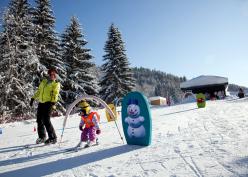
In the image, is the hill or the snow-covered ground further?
the hill

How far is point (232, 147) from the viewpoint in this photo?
495cm

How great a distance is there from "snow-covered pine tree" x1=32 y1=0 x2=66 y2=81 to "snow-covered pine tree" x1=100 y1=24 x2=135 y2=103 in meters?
9.47

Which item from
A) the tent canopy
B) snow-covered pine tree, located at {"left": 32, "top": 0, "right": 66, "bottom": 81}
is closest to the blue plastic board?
snow-covered pine tree, located at {"left": 32, "top": 0, "right": 66, "bottom": 81}

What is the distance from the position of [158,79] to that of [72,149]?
183512 millimetres

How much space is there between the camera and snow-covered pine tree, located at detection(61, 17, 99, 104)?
90.9ft

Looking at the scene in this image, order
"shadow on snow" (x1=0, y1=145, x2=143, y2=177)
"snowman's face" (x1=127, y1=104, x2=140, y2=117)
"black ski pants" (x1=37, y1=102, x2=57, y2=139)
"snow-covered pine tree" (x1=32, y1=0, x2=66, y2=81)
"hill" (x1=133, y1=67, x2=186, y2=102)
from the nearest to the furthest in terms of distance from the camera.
Result: 1. "shadow on snow" (x1=0, y1=145, x2=143, y2=177)
2. "snowman's face" (x1=127, y1=104, x2=140, y2=117)
3. "black ski pants" (x1=37, y1=102, x2=57, y2=139)
4. "snow-covered pine tree" (x1=32, y1=0, x2=66, y2=81)
5. "hill" (x1=133, y1=67, x2=186, y2=102)

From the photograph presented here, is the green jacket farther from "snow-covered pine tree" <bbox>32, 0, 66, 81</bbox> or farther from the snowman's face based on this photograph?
"snow-covered pine tree" <bbox>32, 0, 66, 81</bbox>

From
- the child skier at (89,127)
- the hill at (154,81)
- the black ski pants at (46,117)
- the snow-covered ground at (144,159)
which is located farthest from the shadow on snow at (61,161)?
the hill at (154,81)

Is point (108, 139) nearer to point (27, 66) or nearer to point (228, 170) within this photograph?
point (228, 170)

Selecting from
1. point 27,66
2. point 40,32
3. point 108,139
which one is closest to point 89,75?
point 40,32

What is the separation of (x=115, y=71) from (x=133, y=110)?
98.8 feet

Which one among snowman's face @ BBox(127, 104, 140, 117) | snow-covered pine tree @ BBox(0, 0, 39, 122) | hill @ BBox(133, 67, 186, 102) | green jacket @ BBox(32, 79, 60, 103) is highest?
hill @ BBox(133, 67, 186, 102)

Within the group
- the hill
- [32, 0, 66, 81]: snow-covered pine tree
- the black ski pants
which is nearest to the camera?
the black ski pants

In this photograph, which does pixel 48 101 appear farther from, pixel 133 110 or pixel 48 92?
pixel 133 110
